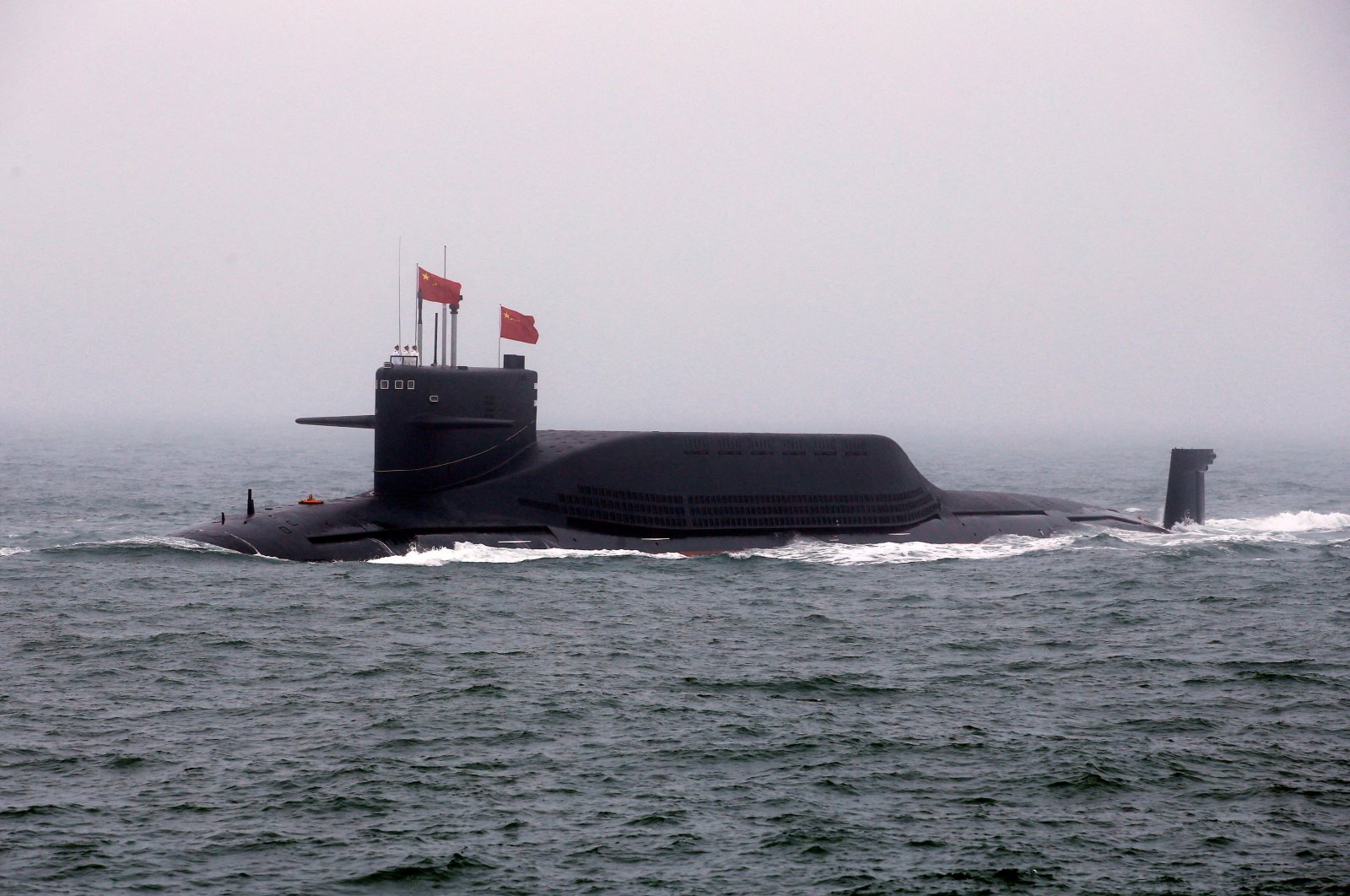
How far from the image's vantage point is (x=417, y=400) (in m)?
29.1

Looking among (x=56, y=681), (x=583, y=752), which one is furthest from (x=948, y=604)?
(x=56, y=681)

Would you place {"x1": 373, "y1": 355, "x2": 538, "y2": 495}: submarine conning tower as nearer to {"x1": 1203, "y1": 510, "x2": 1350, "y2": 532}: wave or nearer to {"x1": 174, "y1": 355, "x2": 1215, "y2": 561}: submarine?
{"x1": 174, "y1": 355, "x2": 1215, "y2": 561}: submarine

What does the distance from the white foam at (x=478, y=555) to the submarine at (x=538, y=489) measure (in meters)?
0.18

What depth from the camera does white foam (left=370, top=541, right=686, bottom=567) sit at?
27.5 m

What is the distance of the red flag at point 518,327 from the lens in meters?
31.4

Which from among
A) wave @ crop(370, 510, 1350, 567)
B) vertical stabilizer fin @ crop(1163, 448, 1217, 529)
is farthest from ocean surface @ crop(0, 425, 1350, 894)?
vertical stabilizer fin @ crop(1163, 448, 1217, 529)

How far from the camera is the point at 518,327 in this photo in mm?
31734

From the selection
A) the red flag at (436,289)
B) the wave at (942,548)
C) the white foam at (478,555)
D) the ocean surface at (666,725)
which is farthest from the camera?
the red flag at (436,289)

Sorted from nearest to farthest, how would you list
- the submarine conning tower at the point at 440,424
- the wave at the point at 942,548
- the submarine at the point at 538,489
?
the wave at the point at 942,548, the submarine at the point at 538,489, the submarine conning tower at the point at 440,424

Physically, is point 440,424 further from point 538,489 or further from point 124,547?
point 124,547

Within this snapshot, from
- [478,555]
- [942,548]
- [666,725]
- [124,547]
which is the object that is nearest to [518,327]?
[478,555]

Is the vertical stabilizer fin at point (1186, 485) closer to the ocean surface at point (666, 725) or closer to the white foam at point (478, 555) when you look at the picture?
the ocean surface at point (666, 725)

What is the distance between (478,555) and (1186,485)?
23645 mm

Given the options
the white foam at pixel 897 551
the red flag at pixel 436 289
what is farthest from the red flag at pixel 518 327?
the white foam at pixel 897 551
